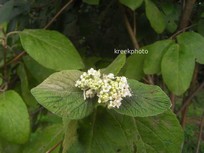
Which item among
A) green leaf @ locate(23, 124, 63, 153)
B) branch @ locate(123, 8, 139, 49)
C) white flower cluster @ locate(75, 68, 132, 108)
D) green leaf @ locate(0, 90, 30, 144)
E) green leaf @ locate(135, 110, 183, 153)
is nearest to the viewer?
white flower cluster @ locate(75, 68, 132, 108)

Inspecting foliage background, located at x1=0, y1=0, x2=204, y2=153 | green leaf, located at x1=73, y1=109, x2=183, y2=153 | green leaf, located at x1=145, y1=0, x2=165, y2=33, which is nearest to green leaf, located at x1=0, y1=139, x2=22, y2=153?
foliage background, located at x1=0, y1=0, x2=204, y2=153

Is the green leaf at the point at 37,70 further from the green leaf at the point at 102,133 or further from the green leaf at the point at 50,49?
the green leaf at the point at 102,133

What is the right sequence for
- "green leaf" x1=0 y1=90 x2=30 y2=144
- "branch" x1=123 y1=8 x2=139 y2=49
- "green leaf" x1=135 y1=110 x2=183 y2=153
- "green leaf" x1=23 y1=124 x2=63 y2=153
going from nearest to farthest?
"green leaf" x1=135 y1=110 x2=183 y2=153 → "green leaf" x1=0 y1=90 x2=30 y2=144 → "green leaf" x1=23 y1=124 x2=63 y2=153 → "branch" x1=123 y1=8 x2=139 y2=49

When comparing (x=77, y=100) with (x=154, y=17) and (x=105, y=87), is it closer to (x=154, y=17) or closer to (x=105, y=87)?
(x=105, y=87)

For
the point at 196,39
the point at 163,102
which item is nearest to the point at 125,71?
the point at 196,39

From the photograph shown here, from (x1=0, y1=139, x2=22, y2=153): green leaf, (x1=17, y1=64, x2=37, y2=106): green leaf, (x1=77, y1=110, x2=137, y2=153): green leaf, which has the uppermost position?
(x1=77, y1=110, x2=137, y2=153): green leaf

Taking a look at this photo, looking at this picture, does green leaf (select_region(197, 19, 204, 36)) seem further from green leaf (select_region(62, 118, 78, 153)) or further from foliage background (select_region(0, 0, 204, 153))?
green leaf (select_region(62, 118, 78, 153))

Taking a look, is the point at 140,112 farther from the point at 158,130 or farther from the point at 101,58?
the point at 101,58

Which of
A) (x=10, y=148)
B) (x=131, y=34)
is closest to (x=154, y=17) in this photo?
(x=131, y=34)

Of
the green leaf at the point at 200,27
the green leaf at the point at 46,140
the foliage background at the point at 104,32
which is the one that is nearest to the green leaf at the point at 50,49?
the foliage background at the point at 104,32
